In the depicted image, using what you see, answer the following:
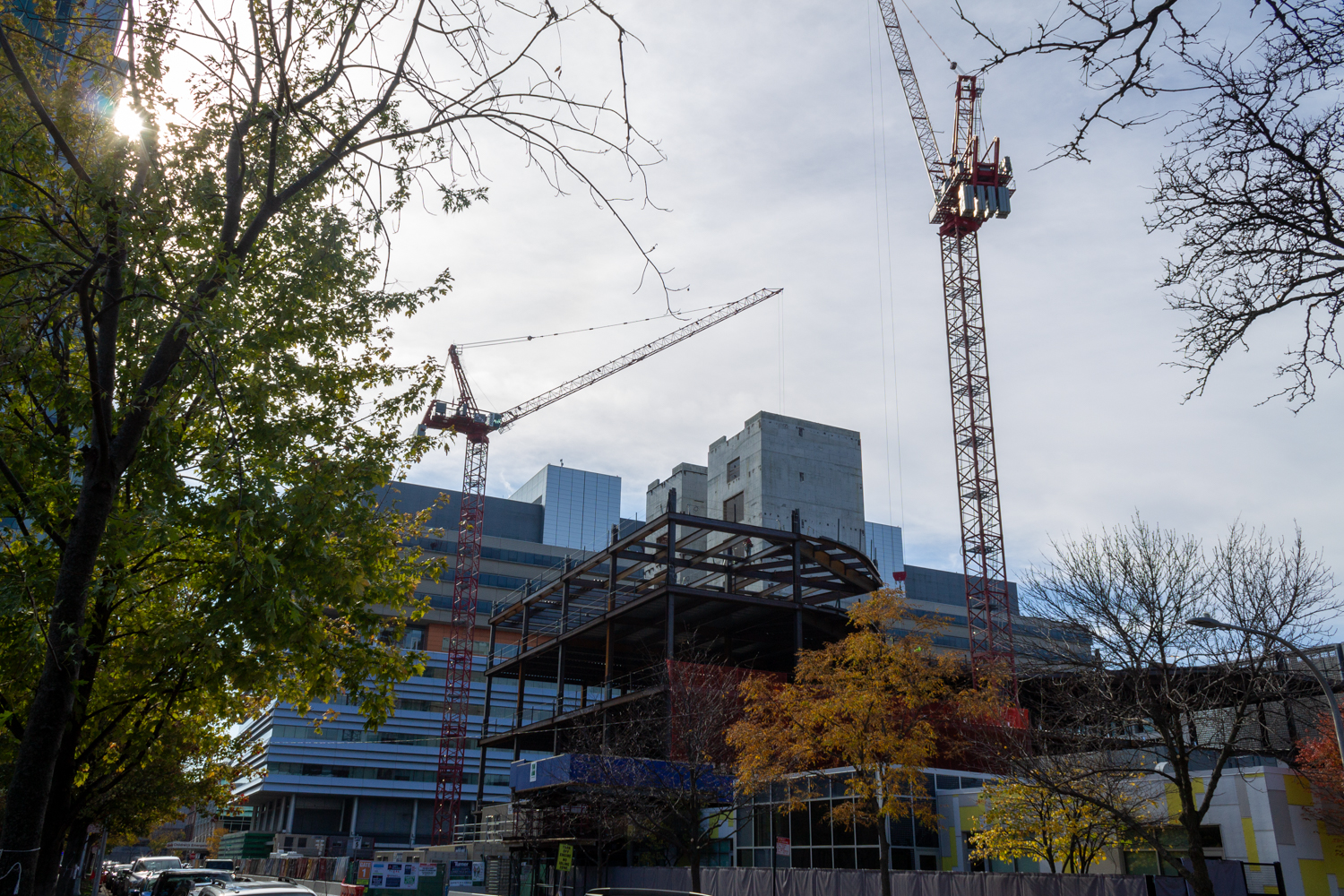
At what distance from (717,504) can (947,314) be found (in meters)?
28.9

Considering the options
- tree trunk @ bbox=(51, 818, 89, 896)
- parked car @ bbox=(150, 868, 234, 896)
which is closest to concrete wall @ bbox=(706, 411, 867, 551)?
tree trunk @ bbox=(51, 818, 89, 896)

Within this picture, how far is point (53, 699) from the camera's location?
8.04m

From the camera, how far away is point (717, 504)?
96312 millimetres

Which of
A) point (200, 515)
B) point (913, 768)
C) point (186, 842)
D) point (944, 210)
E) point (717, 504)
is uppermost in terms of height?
point (944, 210)

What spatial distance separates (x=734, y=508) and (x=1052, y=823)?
69.0 metres

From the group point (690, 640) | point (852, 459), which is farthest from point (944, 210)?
point (690, 640)

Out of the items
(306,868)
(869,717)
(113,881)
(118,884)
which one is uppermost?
(869,717)

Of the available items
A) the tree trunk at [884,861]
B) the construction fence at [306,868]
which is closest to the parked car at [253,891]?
the tree trunk at [884,861]

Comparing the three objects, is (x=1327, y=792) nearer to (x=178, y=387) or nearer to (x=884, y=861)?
(x=884, y=861)

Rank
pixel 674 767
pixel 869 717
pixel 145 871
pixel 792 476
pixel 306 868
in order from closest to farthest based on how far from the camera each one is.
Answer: pixel 869 717 < pixel 674 767 < pixel 145 871 < pixel 306 868 < pixel 792 476

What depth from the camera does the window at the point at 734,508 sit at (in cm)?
9150

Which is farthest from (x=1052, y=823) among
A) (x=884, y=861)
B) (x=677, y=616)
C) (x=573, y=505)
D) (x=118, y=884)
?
(x=573, y=505)

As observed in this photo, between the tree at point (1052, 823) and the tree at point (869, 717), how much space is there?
1956 mm

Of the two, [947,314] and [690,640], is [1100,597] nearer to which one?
[690,640]
